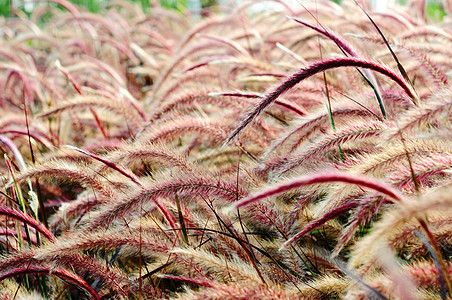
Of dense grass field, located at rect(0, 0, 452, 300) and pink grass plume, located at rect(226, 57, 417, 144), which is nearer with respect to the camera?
dense grass field, located at rect(0, 0, 452, 300)

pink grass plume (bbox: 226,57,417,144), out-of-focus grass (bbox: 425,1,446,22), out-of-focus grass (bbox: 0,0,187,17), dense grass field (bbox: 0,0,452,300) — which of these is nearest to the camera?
dense grass field (bbox: 0,0,452,300)

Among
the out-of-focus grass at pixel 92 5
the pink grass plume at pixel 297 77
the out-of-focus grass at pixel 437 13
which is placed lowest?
the out-of-focus grass at pixel 92 5

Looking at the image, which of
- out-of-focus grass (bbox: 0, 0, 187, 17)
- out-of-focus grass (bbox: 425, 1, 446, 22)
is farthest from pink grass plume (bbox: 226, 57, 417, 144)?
out-of-focus grass (bbox: 0, 0, 187, 17)

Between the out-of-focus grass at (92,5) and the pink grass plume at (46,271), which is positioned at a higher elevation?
the pink grass plume at (46,271)

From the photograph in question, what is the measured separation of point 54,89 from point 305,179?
2.50 m

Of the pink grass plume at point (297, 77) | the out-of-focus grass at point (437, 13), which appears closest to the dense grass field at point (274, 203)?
the pink grass plume at point (297, 77)

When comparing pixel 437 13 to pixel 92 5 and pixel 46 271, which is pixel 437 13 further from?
pixel 92 5

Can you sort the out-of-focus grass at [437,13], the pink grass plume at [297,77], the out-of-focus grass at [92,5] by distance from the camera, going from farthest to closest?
the out-of-focus grass at [92,5] < the out-of-focus grass at [437,13] < the pink grass plume at [297,77]

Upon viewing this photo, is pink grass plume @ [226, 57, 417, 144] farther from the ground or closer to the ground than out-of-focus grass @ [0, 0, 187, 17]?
farther from the ground

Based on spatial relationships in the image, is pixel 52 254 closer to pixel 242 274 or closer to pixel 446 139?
pixel 242 274

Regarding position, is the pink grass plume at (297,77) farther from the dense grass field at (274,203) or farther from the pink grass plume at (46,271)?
the pink grass plume at (46,271)

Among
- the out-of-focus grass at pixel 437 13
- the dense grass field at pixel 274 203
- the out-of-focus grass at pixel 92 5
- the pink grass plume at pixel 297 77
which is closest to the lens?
the dense grass field at pixel 274 203

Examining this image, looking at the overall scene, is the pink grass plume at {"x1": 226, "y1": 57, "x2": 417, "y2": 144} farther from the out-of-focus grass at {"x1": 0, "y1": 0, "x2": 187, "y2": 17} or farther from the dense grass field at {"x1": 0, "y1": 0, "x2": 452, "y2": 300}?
the out-of-focus grass at {"x1": 0, "y1": 0, "x2": 187, "y2": 17}

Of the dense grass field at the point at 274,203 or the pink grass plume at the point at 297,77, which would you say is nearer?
the dense grass field at the point at 274,203
